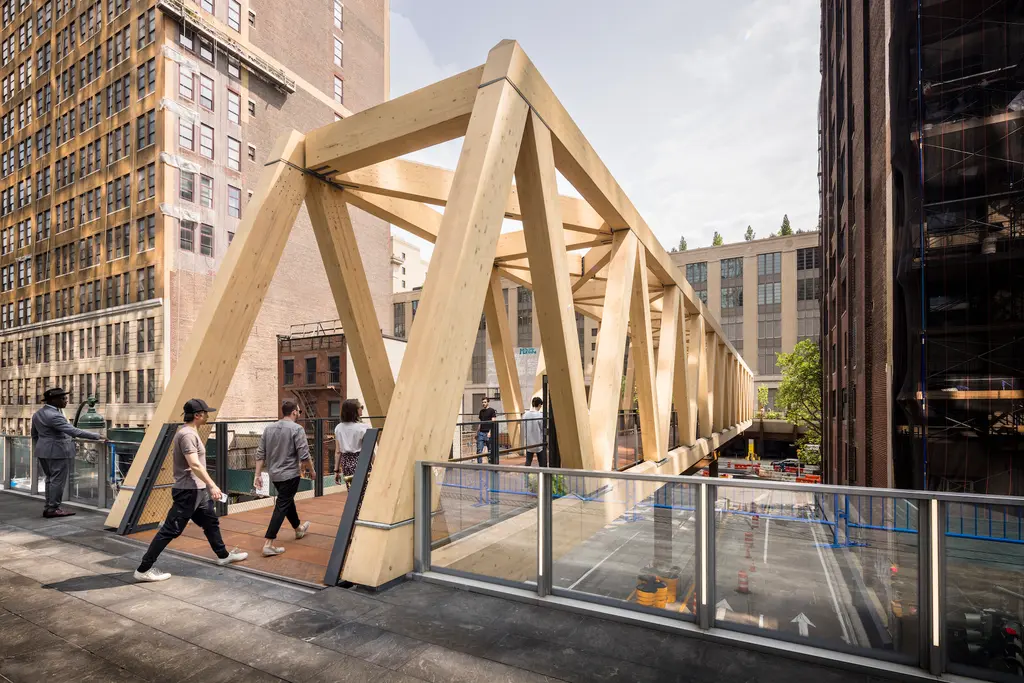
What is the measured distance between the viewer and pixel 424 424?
19.2 feet

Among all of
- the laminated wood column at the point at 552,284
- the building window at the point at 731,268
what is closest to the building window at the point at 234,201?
the laminated wood column at the point at 552,284

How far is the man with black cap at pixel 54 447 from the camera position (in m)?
8.36

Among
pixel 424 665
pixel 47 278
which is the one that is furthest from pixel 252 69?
pixel 424 665

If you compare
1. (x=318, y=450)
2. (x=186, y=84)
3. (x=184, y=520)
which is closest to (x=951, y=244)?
(x=318, y=450)

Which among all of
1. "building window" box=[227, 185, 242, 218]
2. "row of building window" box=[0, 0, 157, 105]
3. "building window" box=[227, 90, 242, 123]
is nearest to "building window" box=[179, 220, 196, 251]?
"building window" box=[227, 185, 242, 218]

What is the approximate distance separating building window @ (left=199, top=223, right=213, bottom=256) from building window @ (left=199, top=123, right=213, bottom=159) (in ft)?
16.3

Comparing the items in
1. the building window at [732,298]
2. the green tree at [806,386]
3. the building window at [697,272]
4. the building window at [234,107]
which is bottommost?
the green tree at [806,386]

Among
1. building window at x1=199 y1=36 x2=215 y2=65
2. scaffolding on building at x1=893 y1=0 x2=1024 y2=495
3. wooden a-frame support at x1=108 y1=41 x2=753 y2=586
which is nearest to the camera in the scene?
wooden a-frame support at x1=108 y1=41 x2=753 y2=586

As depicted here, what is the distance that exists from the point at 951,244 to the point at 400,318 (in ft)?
239

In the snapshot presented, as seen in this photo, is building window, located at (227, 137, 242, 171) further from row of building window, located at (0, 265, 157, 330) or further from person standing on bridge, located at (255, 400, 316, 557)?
person standing on bridge, located at (255, 400, 316, 557)

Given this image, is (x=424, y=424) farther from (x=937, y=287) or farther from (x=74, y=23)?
(x=74, y=23)

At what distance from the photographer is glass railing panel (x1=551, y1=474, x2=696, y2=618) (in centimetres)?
462

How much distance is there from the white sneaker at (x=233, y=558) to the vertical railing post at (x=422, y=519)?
1.91 m

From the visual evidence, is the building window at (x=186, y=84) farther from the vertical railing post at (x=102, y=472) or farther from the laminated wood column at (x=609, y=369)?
the laminated wood column at (x=609, y=369)
